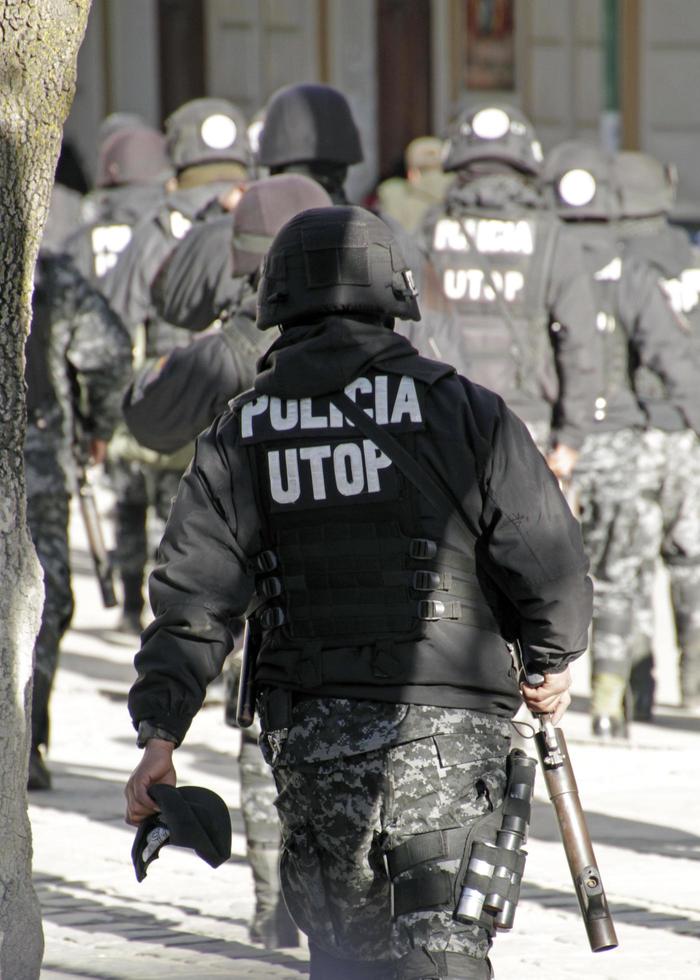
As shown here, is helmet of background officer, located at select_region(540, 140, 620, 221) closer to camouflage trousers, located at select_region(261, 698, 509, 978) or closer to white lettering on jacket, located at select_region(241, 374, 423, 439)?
white lettering on jacket, located at select_region(241, 374, 423, 439)

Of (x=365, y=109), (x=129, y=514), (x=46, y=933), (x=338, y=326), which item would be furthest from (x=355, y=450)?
(x=365, y=109)

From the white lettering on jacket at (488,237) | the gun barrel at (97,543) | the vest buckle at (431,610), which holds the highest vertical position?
the white lettering on jacket at (488,237)

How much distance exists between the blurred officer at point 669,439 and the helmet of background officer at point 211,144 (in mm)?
1751

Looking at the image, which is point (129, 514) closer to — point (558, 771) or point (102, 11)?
point (558, 771)

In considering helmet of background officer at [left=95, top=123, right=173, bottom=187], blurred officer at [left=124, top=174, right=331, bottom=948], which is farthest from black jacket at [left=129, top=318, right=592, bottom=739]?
helmet of background officer at [left=95, top=123, right=173, bottom=187]

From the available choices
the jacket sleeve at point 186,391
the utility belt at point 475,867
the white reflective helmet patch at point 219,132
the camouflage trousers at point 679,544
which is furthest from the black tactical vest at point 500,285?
the utility belt at point 475,867

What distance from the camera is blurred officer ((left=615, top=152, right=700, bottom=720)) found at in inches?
311

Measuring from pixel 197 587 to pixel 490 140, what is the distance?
426cm

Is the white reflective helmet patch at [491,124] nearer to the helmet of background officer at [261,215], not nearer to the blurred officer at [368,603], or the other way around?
the helmet of background officer at [261,215]

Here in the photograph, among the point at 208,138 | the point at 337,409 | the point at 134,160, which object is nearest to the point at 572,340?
the point at 208,138

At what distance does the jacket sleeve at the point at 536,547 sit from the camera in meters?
3.62

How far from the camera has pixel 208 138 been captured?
9.09 m

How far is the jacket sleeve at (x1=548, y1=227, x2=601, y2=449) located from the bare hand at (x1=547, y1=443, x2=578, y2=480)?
2 centimetres

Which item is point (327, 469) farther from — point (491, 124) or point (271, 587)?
point (491, 124)
